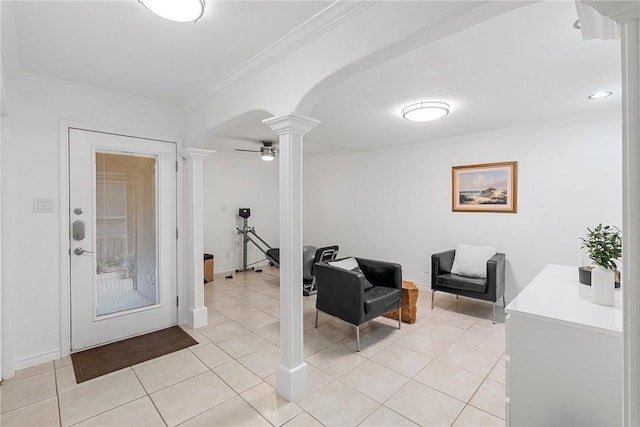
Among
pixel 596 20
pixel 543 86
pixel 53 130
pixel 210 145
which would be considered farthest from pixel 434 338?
pixel 210 145

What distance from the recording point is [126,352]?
2760 mm

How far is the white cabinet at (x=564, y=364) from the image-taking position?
1336 mm

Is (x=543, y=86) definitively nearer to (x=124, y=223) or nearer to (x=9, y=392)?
(x=124, y=223)

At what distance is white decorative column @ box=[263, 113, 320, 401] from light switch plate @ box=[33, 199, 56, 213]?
2100 mm

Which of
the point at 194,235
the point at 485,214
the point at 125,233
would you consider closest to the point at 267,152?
the point at 194,235

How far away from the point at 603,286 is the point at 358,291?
170 centimetres

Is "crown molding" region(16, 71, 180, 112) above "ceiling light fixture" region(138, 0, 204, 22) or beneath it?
above

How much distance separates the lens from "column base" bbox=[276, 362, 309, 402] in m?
2.08

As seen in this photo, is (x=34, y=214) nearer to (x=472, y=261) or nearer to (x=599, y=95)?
(x=472, y=261)

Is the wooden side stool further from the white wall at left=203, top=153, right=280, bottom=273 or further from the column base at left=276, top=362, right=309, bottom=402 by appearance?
the white wall at left=203, top=153, right=280, bottom=273

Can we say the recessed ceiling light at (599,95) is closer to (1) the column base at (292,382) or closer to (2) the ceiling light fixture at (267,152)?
(1) the column base at (292,382)

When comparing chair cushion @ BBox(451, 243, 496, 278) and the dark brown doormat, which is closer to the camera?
the dark brown doormat

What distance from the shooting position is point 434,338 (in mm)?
3088

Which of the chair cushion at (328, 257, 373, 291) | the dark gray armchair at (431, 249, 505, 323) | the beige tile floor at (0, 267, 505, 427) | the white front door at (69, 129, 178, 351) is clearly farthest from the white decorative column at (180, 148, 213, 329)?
the dark gray armchair at (431, 249, 505, 323)
